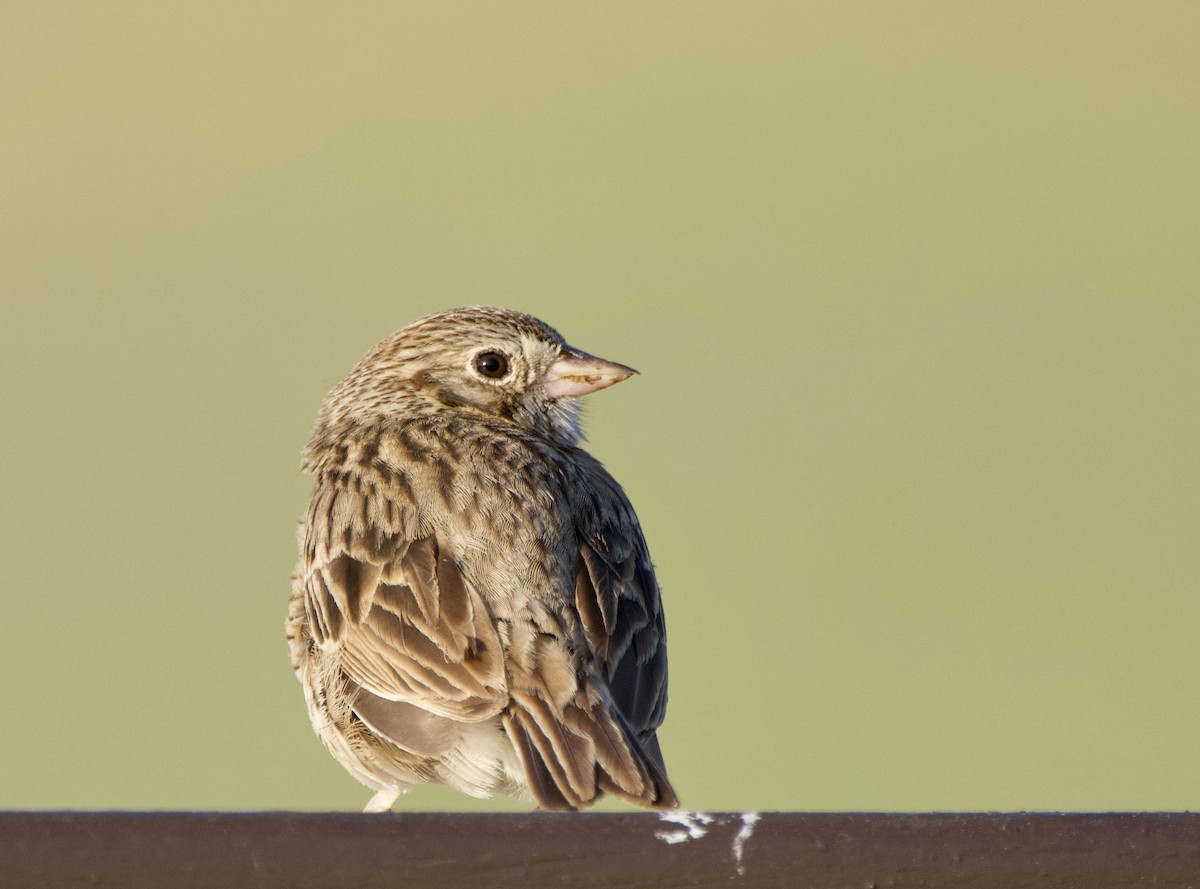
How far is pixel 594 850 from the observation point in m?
2.51

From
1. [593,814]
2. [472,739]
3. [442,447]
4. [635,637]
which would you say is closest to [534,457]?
[442,447]

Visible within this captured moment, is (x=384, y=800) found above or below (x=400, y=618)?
below

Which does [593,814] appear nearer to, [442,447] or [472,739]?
[472,739]

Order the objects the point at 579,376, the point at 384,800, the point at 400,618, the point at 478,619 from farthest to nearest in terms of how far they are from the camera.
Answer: the point at 579,376 < the point at 384,800 < the point at 400,618 < the point at 478,619

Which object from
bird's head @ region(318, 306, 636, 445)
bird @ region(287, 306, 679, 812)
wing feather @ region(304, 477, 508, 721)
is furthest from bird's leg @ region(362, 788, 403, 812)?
bird's head @ region(318, 306, 636, 445)

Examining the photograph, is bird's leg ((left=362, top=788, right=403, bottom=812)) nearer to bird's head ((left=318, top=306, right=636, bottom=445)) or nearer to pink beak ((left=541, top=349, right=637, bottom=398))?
bird's head ((left=318, top=306, right=636, bottom=445))

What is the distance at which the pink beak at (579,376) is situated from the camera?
640cm

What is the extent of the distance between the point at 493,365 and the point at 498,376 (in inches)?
1.7

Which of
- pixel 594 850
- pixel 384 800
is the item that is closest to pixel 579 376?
pixel 384 800

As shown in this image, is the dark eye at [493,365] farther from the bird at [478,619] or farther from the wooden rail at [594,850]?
the wooden rail at [594,850]

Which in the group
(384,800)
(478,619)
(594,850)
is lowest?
(594,850)

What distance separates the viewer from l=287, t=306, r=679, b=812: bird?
438cm

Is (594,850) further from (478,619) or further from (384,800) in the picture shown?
(384,800)

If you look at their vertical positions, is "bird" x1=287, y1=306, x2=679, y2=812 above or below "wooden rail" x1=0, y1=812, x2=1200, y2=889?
above
